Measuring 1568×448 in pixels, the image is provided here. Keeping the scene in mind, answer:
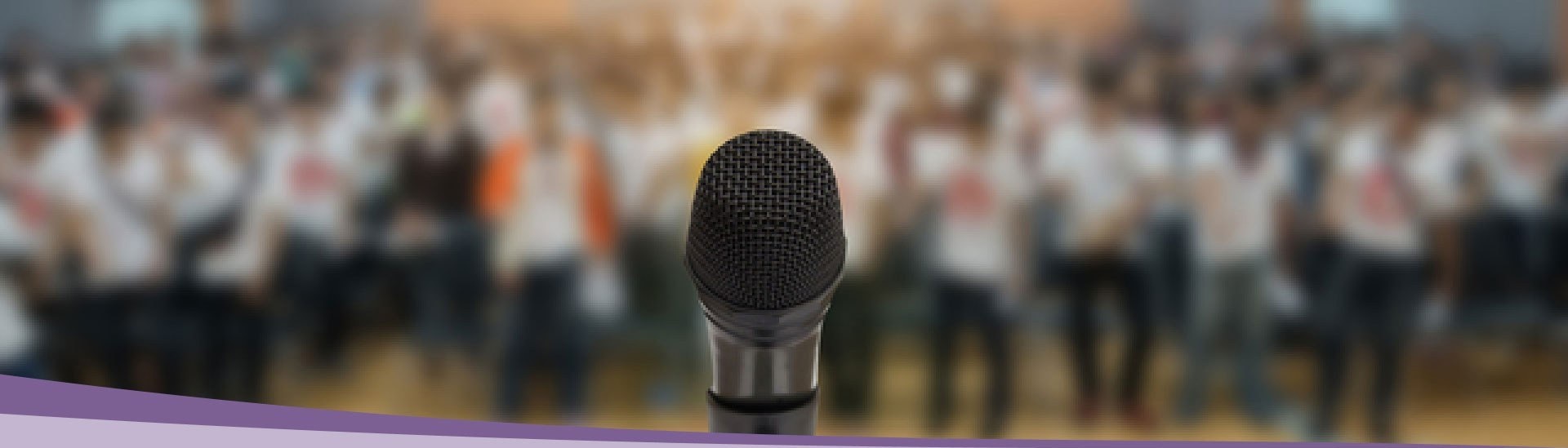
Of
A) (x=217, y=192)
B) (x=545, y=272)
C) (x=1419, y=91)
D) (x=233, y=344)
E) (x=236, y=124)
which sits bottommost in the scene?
(x=233, y=344)

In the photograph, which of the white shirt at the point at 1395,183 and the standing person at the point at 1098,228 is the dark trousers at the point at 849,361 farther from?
the white shirt at the point at 1395,183

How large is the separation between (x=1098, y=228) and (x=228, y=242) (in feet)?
4.39

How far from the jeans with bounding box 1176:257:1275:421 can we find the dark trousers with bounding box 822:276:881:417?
1.59 ft

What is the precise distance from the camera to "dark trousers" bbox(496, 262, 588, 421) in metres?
1.72

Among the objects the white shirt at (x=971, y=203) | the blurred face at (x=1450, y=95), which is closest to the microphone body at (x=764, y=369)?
the white shirt at (x=971, y=203)

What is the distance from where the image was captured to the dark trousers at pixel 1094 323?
172cm

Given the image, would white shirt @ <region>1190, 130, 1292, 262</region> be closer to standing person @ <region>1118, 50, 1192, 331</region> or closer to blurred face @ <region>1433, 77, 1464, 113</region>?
standing person @ <region>1118, 50, 1192, 331</region>

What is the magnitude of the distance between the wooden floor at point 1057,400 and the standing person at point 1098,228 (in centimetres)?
3

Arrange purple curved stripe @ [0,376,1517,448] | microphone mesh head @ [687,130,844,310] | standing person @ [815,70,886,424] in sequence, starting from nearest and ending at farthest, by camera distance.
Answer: microphone mesh head @ [687,130,844,310] → purple curved stripe @ [0,376,1517,448] → standing person @ [815,70,886,424]

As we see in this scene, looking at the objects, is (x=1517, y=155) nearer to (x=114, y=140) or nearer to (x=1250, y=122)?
(x=1250, y=122)

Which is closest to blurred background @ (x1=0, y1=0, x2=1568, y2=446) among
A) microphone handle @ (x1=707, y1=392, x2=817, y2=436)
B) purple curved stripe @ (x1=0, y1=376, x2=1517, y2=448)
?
purple curved stripe @ (x1=0, y1=376, x2=1517, y2=448)

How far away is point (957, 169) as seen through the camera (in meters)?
1.66

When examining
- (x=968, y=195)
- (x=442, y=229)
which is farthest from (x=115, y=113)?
(x=968, y=195)

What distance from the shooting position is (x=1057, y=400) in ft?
5.74
